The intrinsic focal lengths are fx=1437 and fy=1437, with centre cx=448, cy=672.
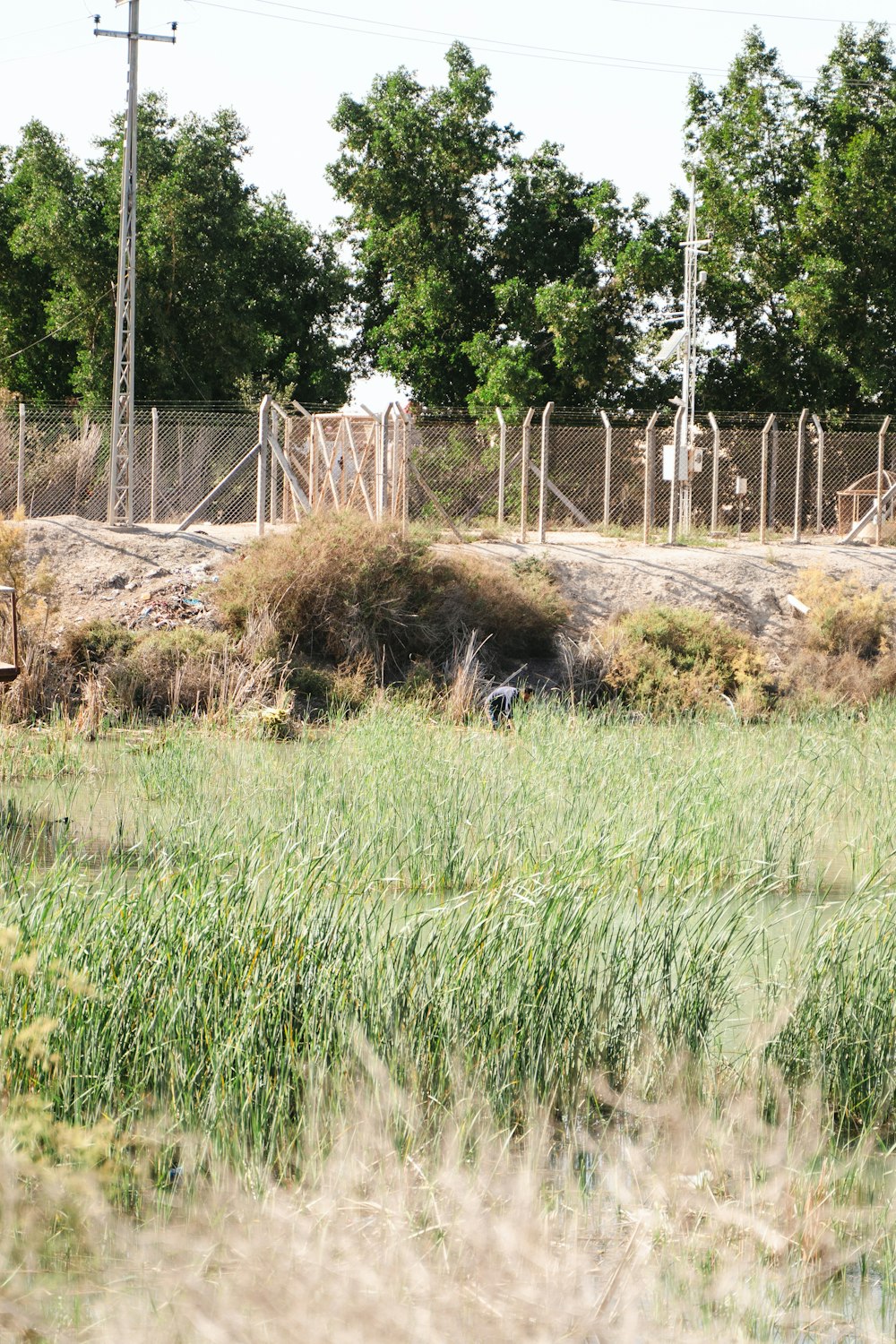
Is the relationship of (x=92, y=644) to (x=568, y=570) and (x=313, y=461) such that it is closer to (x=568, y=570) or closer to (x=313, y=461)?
(x=313, y=461)

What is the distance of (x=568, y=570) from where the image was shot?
65.7 ft

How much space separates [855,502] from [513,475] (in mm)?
6212

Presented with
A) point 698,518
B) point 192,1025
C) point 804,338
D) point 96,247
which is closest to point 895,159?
point 804,338

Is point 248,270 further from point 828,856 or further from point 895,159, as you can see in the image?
point 828,856

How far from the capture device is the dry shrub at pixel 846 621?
19266 mm

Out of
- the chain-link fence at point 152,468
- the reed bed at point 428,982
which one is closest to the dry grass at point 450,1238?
the reed bed at point 428,982

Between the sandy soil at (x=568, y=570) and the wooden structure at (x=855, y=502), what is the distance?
146 inches

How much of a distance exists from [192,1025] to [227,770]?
19.4 ft

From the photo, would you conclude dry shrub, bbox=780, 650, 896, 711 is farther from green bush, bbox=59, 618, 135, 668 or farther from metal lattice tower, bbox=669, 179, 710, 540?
green bush, bbox=59, 618, 135, 668

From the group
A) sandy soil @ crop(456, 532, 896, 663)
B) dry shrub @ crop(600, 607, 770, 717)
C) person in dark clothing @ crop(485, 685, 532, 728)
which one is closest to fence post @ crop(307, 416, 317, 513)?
sandy soil @ crop(456, 532, 896, 663)

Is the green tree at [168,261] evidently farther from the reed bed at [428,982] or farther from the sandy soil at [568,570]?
the reed bed at [428,982]

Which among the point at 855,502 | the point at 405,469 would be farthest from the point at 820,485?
the point at 405,469

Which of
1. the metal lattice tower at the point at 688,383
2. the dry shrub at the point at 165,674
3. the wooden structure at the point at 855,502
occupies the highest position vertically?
the metal lattice tower at the point at 688,383

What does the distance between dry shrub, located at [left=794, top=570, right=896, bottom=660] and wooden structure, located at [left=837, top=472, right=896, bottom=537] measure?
5.98 m
